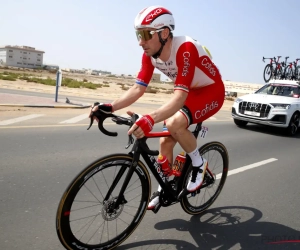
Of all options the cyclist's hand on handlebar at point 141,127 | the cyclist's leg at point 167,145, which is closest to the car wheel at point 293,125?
the cyclist's leg at point 167,145

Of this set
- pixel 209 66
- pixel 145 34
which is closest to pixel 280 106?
pixel 209 66

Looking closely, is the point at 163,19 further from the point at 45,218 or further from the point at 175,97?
the point at 45,218

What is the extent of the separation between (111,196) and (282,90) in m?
10.5

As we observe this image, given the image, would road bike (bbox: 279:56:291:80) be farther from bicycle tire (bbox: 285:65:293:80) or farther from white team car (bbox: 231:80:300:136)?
white team car (bbox: 231:80:300:136)

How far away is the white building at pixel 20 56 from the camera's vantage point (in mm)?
149000

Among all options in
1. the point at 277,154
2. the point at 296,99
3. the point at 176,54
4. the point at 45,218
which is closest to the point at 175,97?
the point at 176,54

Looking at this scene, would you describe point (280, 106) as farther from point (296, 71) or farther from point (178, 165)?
point (296, 71)

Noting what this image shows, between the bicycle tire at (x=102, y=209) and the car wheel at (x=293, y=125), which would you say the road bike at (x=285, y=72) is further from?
the bicycle tire at (x=102, y=209)

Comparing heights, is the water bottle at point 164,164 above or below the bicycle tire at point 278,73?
below

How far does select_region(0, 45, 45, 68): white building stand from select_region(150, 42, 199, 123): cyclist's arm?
162 meters

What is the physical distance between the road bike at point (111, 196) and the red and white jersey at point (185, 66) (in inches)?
23.8

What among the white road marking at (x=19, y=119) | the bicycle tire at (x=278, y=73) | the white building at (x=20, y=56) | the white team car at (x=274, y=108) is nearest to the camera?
the white road marking at (x=19, y=119)

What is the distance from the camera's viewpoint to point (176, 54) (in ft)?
9.37

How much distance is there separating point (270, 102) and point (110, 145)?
6.37 m
